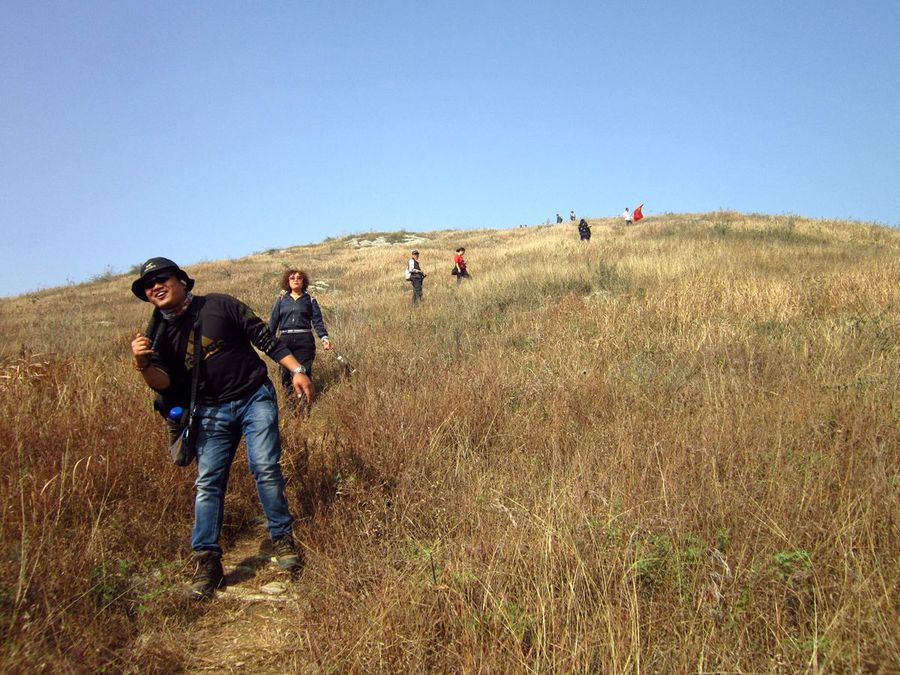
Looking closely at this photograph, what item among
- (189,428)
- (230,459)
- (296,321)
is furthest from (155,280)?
(296,321)

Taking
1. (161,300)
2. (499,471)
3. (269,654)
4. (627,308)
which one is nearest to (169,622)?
(269,654)

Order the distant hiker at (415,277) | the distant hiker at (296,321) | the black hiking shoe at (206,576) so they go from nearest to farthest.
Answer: the black hiking shoe at (206,576) → the distant hiker at (296,321) → the distant hiker at (415,277)

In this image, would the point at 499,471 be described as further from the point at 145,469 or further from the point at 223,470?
the point at 145,469

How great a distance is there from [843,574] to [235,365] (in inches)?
132

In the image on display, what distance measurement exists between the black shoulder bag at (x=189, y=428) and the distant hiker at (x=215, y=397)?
0.10 feet

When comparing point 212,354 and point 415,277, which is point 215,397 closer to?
point 212,354

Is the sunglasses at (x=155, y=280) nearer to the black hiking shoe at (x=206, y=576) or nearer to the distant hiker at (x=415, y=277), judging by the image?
the black hiking shoe at (x=206, y=576)

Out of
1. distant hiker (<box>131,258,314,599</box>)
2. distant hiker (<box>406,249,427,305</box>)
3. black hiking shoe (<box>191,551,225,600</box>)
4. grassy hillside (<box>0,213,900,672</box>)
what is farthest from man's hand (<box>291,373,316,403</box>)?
distant hiker (<box>406,249,427,305</box>)

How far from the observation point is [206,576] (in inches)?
125

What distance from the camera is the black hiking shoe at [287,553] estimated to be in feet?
10.7

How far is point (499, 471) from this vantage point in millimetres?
3912

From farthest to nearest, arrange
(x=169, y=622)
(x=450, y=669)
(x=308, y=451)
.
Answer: (x=308, y=451)
(x=169, y=622)
(x=450, y=669)

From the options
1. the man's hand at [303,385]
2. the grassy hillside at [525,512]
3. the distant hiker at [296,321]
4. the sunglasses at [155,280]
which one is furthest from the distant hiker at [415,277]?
the sunglasses at [155,280]

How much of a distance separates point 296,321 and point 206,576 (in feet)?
13.4
